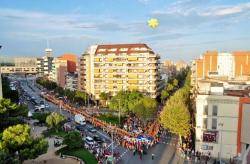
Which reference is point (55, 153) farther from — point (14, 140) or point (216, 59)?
point (216, 59)

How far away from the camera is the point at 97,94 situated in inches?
3644

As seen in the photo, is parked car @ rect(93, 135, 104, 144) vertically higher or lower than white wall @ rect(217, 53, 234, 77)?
lower

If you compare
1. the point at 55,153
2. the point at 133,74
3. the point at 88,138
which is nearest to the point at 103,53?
the point at 133,74

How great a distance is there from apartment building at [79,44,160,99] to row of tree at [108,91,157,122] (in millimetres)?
15036

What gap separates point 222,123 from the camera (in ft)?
124

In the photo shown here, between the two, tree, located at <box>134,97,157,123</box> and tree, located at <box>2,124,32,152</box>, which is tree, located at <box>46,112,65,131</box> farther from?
tree, located at <box>2,124,32,152</box>

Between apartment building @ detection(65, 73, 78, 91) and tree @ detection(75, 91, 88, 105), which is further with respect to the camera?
apartment building @ detection(65, 73, 78, 91)

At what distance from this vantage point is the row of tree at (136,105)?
194 ft

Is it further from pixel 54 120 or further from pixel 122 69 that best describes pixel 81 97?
pixel 54 120

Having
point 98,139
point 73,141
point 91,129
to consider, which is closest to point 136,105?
point 91,129

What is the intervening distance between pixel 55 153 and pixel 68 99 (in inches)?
2257

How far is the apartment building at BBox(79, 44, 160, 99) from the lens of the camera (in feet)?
290

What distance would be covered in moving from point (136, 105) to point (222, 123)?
2545 centimetres

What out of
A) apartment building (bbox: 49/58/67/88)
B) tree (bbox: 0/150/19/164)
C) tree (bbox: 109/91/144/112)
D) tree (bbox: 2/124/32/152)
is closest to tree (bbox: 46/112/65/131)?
tree (bbox: 2/124/32/152)
